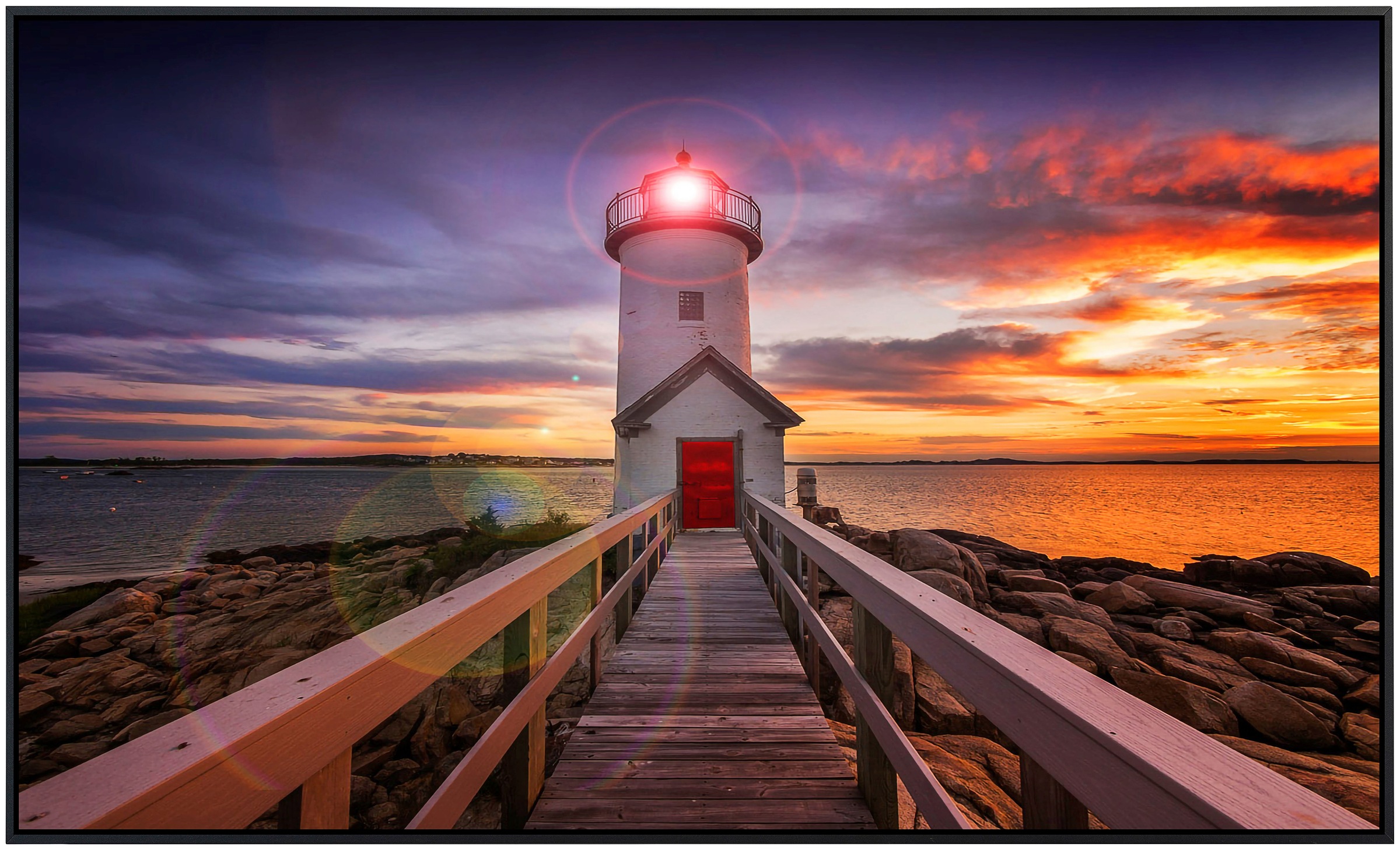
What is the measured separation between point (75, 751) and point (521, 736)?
9.76m

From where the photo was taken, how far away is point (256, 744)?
1.01 m

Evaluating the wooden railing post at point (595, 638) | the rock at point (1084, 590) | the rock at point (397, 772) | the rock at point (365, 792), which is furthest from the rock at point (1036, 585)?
the rock at point (365, 792)

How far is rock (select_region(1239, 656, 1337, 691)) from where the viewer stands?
7102mm

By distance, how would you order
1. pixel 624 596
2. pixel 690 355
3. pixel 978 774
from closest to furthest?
pixel 978 774 < pixel 624 596 < pixel 690 355

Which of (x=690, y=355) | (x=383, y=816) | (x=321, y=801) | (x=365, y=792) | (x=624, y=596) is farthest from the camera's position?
(x=690, y=355)

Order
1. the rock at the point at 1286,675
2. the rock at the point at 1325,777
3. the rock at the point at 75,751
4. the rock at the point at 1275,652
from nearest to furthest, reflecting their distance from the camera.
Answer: the rock at the point at 1325,777, the rock at the point at 1286,675, the rock at the point at 1275,652, the rock at the point at 75,751

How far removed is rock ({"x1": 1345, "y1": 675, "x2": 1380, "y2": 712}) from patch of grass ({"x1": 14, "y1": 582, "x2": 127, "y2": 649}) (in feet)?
73.9

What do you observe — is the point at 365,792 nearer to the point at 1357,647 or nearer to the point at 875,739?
the point at 875,739

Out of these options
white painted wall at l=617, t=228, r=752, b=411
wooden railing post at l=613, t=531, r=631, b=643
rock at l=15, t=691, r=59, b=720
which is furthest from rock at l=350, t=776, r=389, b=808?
white painted wall at l=617, t=228, r=752, b=411

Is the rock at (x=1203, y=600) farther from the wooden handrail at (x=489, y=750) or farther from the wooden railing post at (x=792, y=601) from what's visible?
the wooden handrail at (x=489, y=750)

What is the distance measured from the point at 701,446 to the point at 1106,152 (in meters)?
8.17

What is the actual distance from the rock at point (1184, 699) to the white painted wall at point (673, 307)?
10.0 meters

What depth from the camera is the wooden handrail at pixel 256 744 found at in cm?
84

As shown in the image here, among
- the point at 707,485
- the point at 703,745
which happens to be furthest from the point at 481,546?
the point at 703,745
